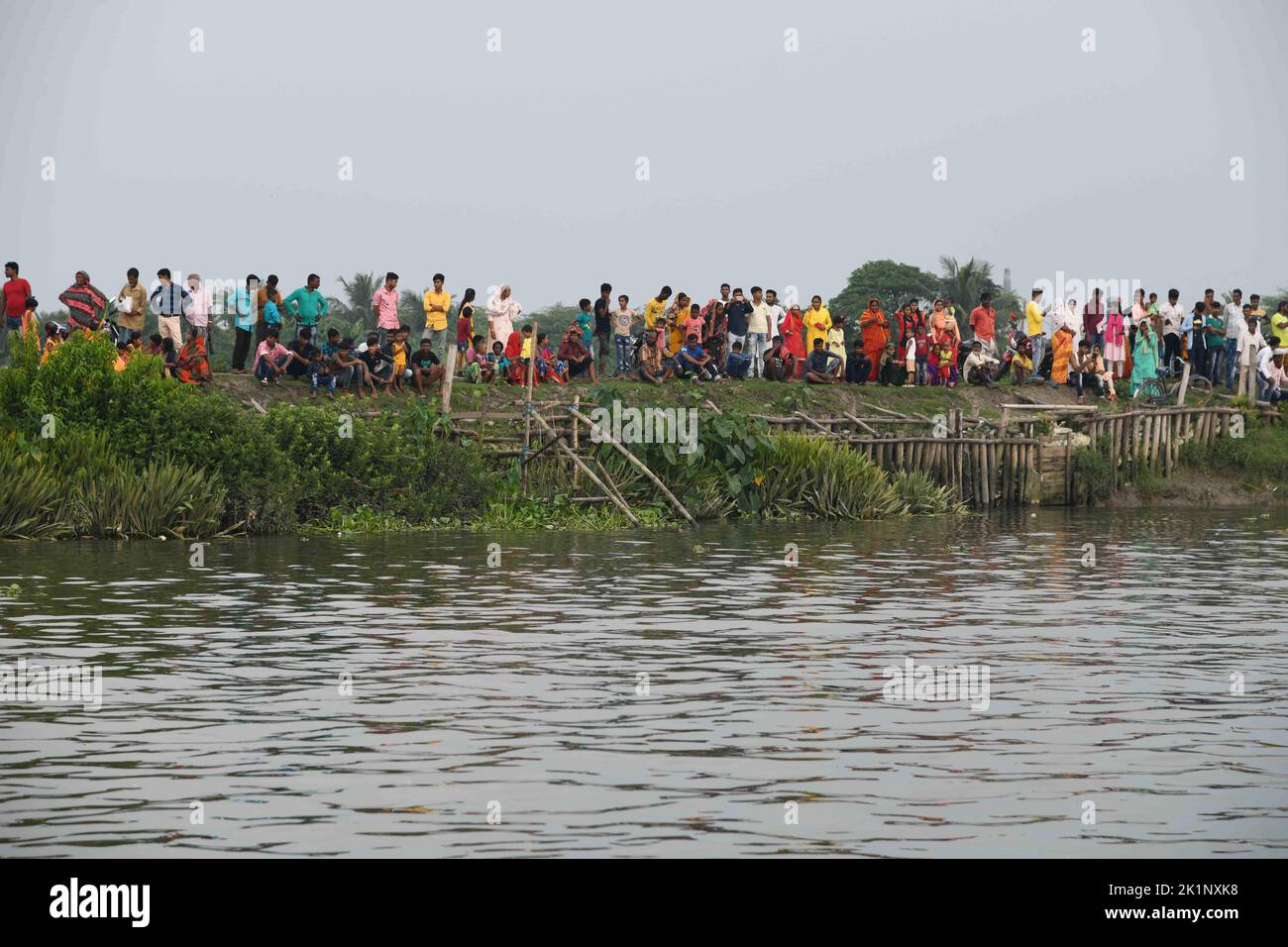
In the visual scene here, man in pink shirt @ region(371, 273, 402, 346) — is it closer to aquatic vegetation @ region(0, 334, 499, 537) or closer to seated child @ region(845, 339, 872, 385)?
aquatic vegetation @ region(0, 334, 499, 537)

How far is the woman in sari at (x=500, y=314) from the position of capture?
3462 centimetres

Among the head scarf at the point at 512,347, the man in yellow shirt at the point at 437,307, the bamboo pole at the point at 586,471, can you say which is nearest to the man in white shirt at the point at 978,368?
the head scarf at the point at 512,347

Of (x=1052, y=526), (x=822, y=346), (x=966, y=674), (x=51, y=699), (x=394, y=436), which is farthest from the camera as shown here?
(x=822, y=346)

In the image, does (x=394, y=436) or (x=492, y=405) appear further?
(x=492, y=405)

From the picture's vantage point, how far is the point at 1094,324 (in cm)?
4072

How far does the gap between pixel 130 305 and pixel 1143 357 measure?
815 inches

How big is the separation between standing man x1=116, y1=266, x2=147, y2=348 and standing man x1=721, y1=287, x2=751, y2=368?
11530mm

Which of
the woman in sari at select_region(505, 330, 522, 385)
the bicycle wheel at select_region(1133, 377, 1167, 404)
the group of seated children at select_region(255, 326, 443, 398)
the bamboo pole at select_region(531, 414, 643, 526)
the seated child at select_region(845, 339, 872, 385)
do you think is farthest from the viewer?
the bicycle wheel at select_region(1133, 377, 1167, 404)

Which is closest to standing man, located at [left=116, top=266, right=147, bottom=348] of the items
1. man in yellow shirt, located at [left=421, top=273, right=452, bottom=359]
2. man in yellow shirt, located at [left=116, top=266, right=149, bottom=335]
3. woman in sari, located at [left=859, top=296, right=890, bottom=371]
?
man in yellow shirt, located at [left=116, top=266, right=149, bottom=335]

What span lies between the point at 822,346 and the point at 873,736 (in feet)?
89.9

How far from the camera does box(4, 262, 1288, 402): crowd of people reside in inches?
1228
